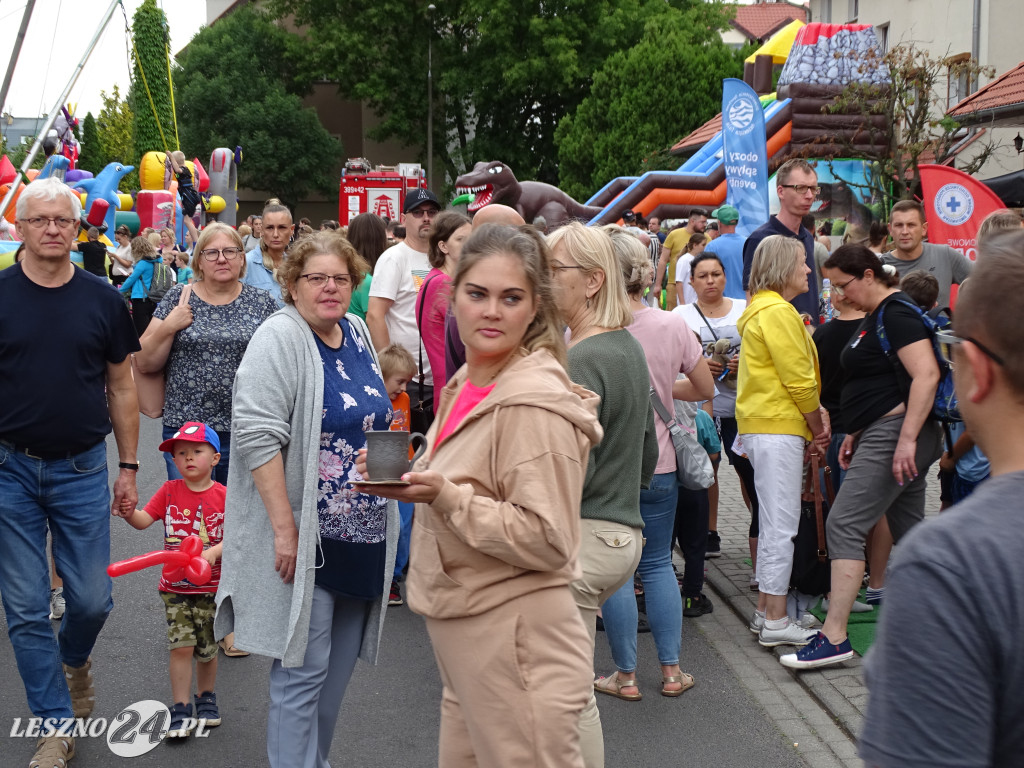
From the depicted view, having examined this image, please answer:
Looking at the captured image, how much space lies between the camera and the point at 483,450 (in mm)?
2561

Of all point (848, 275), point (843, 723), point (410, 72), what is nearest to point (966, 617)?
point (843, 723)

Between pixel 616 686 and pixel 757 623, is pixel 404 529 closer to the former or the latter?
pixel 616 686

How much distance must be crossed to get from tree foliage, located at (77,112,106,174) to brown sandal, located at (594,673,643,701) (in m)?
52.1

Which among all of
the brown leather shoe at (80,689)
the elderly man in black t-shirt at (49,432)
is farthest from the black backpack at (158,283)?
the elderly man in black t-shirt at (49,432)

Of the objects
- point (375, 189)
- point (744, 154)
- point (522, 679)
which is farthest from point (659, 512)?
point (375, 189)

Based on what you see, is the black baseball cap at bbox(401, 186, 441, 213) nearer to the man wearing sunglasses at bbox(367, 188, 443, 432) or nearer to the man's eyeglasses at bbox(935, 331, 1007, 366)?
the man wearing sunglasses at bbox(367, 188, 443, 432)

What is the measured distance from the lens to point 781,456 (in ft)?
18.0

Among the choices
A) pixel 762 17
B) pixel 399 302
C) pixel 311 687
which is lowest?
pixel 311 687

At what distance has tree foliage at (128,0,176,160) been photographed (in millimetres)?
45469

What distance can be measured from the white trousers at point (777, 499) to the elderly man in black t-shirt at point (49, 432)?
3123 millimetres

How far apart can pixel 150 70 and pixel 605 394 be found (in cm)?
4707

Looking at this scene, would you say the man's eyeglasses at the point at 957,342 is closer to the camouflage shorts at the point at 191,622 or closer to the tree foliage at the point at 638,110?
the camouflage shorts at the point at 191,622

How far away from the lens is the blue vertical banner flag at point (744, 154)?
1673 centimetres

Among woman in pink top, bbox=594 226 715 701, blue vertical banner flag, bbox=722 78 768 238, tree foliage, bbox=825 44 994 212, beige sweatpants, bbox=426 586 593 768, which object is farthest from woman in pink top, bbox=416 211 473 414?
tree foliage, bbox=825 44 994 212
